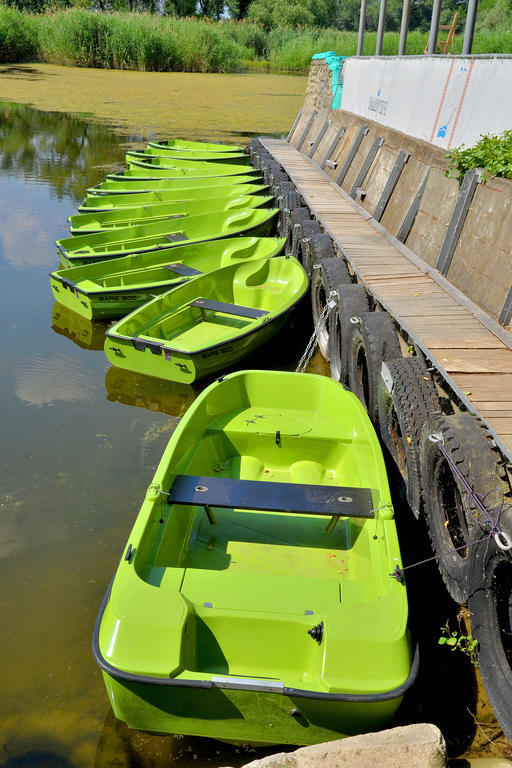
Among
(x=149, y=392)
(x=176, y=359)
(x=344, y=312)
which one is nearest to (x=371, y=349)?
(x=344, y=312)

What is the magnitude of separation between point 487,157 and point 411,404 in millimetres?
3466

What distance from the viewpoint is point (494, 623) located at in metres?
3.42

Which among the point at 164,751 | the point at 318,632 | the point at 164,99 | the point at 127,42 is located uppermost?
the point at 127,42

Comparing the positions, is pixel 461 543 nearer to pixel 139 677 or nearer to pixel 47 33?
pixel 139 677

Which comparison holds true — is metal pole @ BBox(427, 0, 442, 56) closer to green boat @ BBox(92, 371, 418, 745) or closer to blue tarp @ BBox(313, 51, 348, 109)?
blue tarp @ BBox(313, 51, 348, 109)

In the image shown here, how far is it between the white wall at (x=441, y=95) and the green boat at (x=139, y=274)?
111 inches

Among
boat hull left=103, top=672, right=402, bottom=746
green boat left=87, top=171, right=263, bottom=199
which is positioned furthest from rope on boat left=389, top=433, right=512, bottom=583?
green boat left=87, top=171, right=263, bottom=199

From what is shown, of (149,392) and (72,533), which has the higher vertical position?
(149,392)

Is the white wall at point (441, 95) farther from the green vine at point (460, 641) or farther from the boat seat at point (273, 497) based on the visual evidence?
the green vine at point (460, 641)

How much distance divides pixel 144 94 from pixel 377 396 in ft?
91.4

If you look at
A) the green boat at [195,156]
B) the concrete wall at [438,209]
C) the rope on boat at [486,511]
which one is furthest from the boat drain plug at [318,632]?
the green boat at [195,156]

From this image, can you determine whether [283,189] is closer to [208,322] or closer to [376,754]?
[208,322]

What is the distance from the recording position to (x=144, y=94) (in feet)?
95.5

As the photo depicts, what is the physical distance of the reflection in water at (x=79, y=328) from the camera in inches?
335
